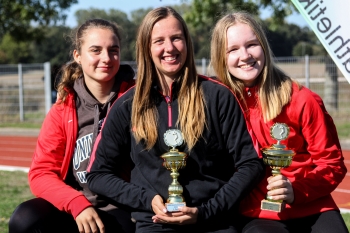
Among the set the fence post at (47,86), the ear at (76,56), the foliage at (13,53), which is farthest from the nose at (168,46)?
the foliage at (13,53)

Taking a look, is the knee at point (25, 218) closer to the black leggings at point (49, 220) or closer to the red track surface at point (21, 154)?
the black leggings at point (49, 220)

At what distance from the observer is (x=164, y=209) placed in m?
3.10

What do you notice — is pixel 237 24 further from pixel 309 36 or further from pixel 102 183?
pixel 309 36

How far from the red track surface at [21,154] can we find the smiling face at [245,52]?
16.4ft

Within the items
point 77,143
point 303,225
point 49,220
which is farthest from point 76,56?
point 303,225

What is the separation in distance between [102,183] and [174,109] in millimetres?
538

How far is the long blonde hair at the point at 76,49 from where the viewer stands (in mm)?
3817

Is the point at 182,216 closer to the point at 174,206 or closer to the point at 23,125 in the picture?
the point at 174,206

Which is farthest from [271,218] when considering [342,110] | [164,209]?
[342,110]

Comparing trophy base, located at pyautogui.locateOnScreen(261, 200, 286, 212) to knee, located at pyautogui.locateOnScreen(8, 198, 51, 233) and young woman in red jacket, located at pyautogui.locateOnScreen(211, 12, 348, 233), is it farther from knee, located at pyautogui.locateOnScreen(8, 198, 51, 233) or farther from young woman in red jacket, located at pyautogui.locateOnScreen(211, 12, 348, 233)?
knee, located at pyautogui.locateOnScreen(8, 198, 51, 233)

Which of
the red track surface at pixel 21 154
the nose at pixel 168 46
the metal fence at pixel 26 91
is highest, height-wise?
the nose at pixel 168 46

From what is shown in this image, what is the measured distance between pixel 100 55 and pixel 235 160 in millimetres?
1039

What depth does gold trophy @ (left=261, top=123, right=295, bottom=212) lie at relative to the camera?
10.1ft

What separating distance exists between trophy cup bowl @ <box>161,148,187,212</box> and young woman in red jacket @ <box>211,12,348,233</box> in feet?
1.38
